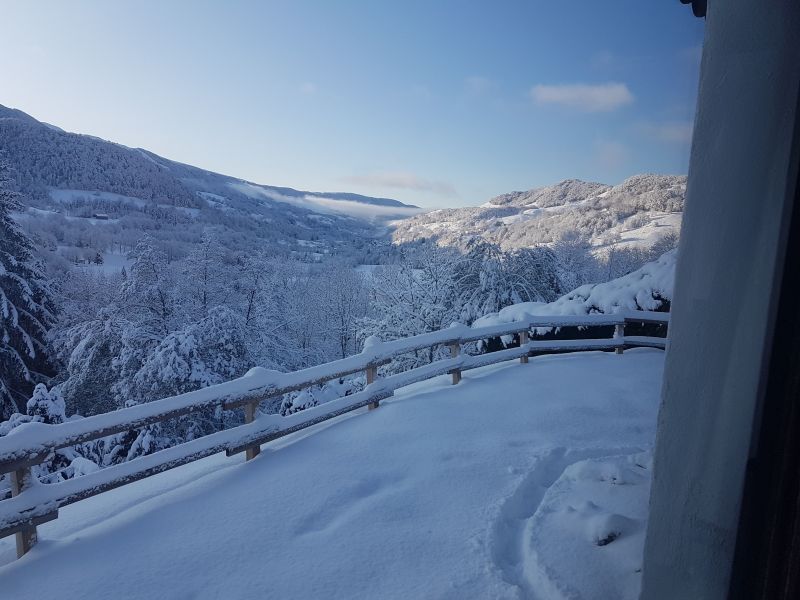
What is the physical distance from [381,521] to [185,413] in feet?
6.64

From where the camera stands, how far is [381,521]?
3365mm

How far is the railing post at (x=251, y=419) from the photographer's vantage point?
183 inches

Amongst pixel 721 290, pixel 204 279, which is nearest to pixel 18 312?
pixel 204 279

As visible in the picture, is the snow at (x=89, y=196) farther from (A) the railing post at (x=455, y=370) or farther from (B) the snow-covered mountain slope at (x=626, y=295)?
(A) the railing post at (x=455, y=370)

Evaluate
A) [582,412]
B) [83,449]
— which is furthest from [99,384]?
[582,412]

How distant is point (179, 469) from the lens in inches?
190

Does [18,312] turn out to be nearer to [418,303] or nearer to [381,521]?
[418,303]

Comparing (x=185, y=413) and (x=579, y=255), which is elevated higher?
(x=579, y=255)

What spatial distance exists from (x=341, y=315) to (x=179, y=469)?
33.4 metres

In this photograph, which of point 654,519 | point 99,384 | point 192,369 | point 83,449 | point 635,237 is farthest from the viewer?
point 635,237

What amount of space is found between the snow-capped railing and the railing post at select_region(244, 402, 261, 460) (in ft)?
0.03

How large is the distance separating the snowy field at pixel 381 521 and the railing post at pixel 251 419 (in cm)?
11

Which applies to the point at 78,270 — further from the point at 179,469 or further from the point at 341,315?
the point at 179,469

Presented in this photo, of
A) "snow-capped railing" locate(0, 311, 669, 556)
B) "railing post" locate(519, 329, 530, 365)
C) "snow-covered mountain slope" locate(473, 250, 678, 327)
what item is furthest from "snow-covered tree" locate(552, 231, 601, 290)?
"snow-capped railing" locate(0, 311, 669, 556)
